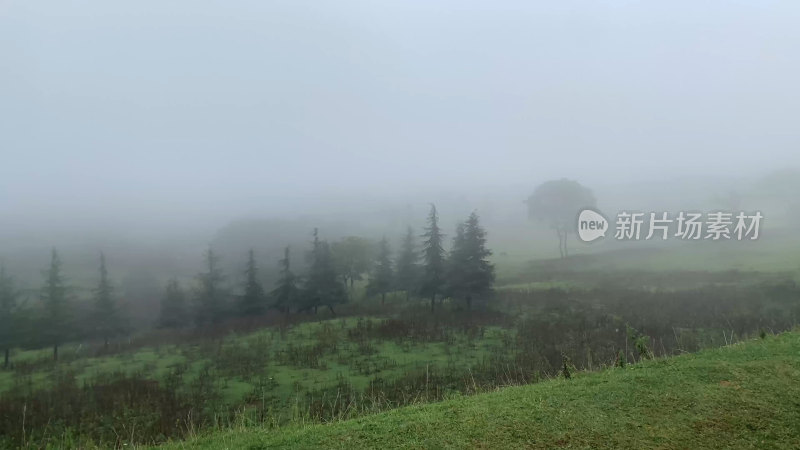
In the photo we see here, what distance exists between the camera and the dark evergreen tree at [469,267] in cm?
1166

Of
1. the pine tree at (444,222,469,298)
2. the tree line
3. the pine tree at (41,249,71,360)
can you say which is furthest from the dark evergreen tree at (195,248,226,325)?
the pine tree at (444,222,469,298)

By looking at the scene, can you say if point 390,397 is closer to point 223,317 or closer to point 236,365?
point 236,365

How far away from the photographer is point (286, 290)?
11602mm

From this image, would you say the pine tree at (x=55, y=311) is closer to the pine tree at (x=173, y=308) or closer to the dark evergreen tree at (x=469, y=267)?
the pine tree at (x=173, y=308)

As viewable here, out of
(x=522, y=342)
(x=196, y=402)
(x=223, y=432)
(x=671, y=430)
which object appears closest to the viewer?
(x=671, y=430)

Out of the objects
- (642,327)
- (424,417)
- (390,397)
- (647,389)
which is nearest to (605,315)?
(642,327)

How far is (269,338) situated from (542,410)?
768 cm

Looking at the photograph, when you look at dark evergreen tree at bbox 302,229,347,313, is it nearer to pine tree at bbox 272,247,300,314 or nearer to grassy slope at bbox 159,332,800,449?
pine tree at bbox 272,247,300,314

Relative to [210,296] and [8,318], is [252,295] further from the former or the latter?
[8,318]

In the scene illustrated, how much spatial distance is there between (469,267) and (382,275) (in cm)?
208

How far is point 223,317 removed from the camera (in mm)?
10883

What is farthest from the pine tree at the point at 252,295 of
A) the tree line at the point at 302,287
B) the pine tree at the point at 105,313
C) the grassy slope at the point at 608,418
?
the grassy slope at the point at 608,418

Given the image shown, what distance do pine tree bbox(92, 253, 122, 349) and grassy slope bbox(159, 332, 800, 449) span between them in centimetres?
749

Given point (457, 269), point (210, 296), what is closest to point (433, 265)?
point (457, 269)
